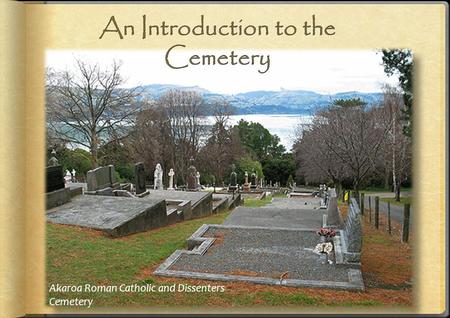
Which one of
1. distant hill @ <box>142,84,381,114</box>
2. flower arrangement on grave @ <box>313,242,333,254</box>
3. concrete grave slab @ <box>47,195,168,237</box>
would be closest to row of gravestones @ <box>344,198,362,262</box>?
flower arrangement on grave @ <box>313,242,333,254</box>

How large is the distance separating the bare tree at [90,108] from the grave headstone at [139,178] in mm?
1581

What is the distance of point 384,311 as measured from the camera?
727cm

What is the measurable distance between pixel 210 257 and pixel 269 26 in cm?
451

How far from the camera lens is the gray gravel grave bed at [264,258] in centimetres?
821

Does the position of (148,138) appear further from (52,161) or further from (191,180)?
(52,161)

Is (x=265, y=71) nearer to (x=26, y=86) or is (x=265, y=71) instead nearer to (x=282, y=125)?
(x=282, y=125)

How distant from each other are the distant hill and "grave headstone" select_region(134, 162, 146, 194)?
332 inches

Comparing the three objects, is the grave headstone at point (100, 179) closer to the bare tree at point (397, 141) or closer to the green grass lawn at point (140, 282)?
the green grass lawn at point (140, 282)

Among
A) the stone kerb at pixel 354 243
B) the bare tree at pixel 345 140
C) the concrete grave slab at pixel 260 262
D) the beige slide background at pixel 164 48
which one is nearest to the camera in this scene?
the beige slide background at pixel 164 48

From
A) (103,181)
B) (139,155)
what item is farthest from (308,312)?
(139,155)

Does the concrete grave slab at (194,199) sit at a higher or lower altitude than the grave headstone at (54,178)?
lower

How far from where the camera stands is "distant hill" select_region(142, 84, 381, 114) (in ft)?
28.0

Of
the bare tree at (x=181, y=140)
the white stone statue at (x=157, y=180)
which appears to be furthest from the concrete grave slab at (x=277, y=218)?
the white stone statue at (x=157, y=180)

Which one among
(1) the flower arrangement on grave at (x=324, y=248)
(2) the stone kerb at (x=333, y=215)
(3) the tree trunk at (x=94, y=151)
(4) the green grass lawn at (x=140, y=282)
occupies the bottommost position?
(4) the green grass lawn at (x=140, y=282)
